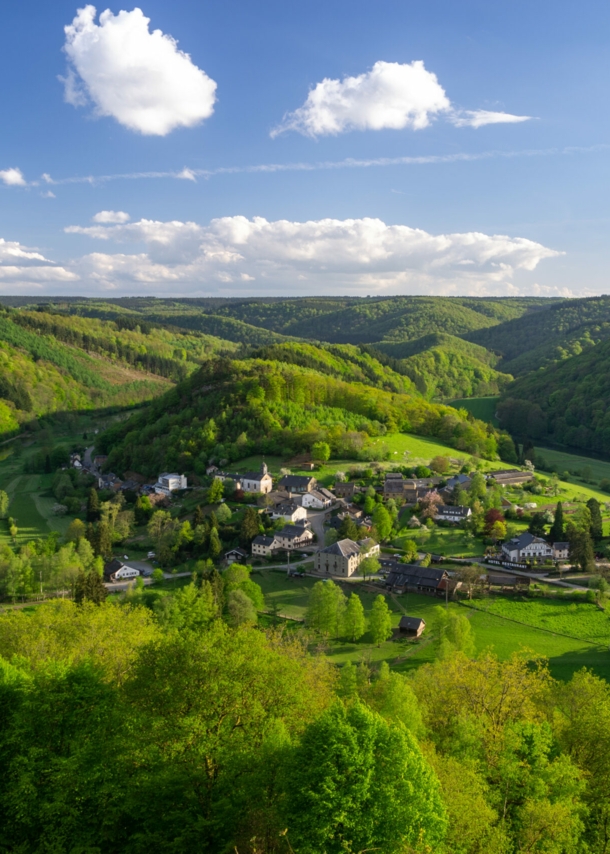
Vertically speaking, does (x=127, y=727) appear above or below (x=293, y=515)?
above

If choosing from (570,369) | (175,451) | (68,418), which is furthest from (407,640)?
(570,369)

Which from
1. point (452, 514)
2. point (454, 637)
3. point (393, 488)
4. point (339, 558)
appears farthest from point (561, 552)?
point (454, 637)

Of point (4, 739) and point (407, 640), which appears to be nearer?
point (4, 739)

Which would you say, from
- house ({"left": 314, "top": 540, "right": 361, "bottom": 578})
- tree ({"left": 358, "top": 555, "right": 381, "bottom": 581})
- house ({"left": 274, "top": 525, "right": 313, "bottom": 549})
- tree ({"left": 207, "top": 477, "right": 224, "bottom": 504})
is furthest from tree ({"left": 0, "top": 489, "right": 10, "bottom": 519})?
tree ({"left": 358, "top": 555, "right": 381, "bottom": 581})

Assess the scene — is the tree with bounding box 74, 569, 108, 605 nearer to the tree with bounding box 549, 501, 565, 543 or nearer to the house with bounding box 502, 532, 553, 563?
the house with bounding box 502, 532, 553, 563

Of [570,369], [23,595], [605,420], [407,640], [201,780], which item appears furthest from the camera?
[570,369]

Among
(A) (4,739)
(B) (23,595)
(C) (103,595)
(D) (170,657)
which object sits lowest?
(B) (23,595)

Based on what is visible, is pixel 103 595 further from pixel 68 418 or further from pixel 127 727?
pixel 68 418
